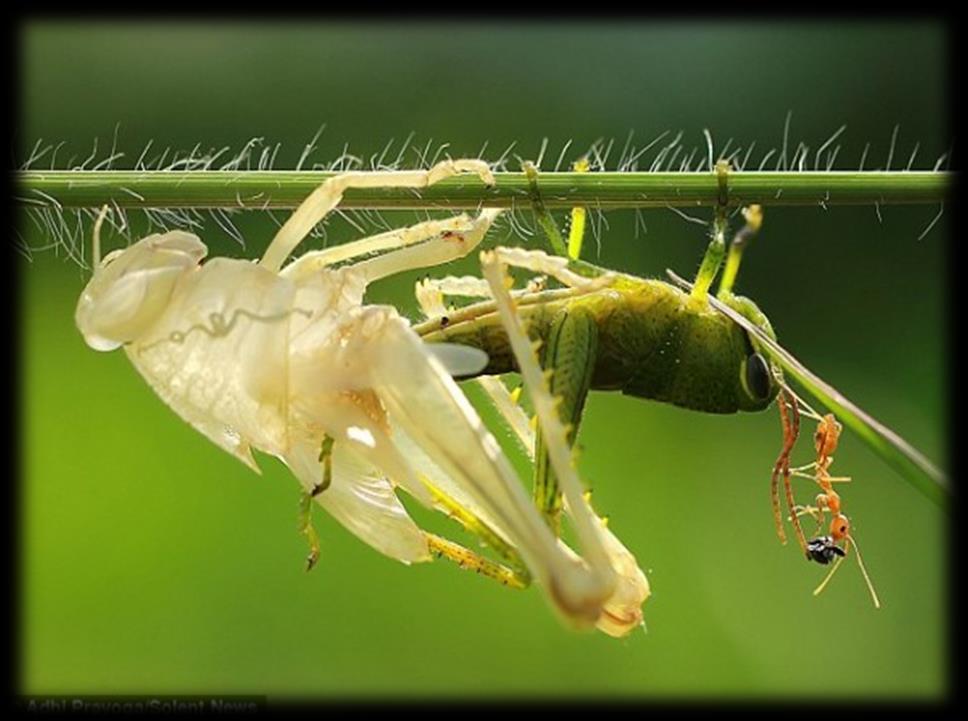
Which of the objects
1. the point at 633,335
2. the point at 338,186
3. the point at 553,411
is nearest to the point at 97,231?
the point at 338,186

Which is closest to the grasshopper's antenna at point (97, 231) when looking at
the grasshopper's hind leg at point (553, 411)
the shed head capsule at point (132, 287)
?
the shed head capsule at point (132, 287)

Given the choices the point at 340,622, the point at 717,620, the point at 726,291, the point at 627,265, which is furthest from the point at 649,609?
the point at 726,291

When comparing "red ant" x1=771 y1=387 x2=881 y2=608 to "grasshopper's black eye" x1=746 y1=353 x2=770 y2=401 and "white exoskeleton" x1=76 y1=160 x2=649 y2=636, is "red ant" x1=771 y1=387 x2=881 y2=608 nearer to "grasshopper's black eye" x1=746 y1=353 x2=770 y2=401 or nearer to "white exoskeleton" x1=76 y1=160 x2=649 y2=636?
"grasshopper's black eye" x1=746 y1=353 x2=770 y2=401

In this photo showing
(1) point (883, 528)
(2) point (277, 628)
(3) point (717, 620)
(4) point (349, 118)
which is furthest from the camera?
(4) point (349, 118)

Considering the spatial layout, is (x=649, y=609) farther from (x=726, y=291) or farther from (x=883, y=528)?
(x=726, y=291)

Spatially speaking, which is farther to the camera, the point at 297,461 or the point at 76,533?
the point at 76,533
